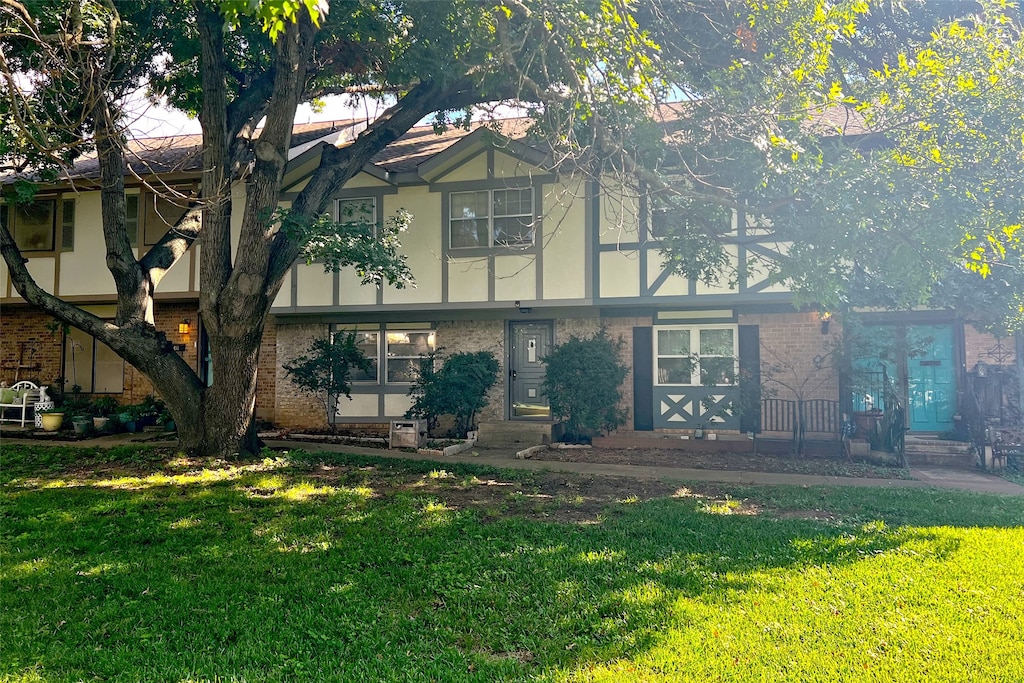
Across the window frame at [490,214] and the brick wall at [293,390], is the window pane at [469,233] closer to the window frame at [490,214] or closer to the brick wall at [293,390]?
the window frame at [490,214]

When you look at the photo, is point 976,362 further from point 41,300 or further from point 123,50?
point 41,300

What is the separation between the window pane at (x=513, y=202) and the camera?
13.2 m

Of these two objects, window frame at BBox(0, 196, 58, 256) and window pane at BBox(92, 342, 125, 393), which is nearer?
window frame at BBox(0, 196, 58, 256)

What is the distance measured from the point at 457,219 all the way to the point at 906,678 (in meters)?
11.4

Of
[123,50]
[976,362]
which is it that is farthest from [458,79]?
[976,362]

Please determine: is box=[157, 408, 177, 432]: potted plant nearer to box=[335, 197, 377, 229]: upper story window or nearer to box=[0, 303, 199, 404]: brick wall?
box=[0, 303, 199, 404]: brick wall

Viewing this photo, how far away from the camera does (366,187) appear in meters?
14.1

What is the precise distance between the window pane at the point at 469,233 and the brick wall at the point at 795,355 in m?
5.70

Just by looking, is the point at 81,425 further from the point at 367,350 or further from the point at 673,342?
the point at 673,342

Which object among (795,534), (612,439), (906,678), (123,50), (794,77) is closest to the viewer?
(906,678)

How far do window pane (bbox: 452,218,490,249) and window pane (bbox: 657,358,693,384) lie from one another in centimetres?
439

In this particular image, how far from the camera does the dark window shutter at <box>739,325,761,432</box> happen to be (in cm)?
1214

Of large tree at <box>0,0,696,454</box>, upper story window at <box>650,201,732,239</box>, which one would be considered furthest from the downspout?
large tree at <box>0,0,696,454</box>

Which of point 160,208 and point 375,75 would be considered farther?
point 160,208
